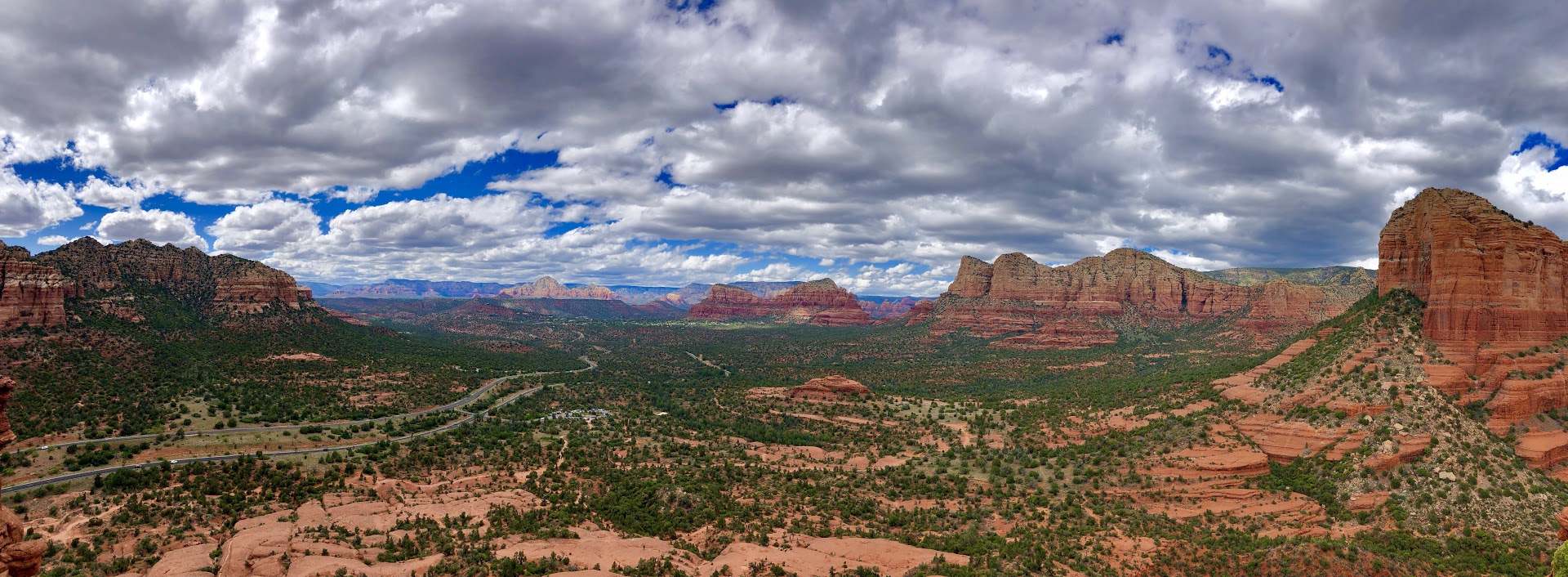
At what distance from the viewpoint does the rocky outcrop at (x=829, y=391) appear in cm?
10131

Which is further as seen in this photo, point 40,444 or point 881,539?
point 40,444

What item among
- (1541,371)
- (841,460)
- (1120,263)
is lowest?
(841,460)

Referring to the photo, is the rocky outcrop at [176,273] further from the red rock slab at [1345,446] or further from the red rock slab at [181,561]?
the red rock slab at [1345,446]

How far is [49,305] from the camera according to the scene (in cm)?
7994

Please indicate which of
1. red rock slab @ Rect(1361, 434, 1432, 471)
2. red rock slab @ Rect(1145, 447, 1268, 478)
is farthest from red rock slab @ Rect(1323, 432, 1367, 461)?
red rock slab @ Rect(1145, 447, 1268, 478)

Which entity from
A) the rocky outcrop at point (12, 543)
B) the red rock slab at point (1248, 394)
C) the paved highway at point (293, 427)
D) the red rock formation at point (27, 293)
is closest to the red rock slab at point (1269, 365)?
the red rock slab at point (1248, 394)

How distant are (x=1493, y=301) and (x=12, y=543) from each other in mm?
82368

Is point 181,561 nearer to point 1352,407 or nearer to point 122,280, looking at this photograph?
point 1352,407

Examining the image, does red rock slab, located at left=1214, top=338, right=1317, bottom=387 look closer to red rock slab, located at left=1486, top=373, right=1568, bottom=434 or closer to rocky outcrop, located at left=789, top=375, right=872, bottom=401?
red rock slab, located at left=1486, top=373, right=1568, bottom=434

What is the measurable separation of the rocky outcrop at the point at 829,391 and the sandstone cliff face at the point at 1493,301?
2597 inches

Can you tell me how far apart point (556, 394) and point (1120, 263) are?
162m

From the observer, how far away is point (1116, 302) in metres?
180

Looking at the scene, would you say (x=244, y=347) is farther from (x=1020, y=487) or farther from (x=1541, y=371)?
(x=1541, y=371)

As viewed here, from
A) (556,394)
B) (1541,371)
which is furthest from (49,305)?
(1541,371)
